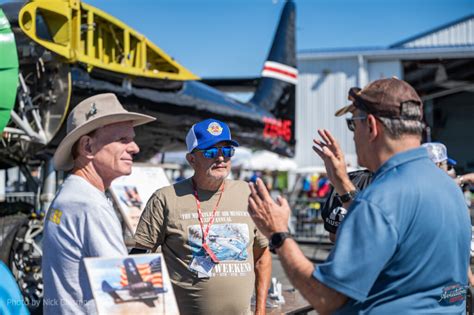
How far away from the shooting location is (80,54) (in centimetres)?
659

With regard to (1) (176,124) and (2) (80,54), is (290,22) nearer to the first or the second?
(1) (176,124)

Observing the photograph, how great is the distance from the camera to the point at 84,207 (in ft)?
6.14

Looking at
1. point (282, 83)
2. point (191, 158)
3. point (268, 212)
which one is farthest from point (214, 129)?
point (282, 83)

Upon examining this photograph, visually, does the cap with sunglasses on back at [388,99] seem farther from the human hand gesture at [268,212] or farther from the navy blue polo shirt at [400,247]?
the human hand gesture at [268,212]

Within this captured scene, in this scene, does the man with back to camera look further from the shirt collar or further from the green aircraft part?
the green aircraft part

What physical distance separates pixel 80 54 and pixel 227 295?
4.57 m

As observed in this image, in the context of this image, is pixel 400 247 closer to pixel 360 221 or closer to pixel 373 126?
pixel 360 221

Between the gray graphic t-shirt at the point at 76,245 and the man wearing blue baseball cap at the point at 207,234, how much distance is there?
3.06 ft

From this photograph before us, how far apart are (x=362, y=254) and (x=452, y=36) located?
94.9 feet

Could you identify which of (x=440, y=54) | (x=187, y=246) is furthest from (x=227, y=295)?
(x=440, y=54)

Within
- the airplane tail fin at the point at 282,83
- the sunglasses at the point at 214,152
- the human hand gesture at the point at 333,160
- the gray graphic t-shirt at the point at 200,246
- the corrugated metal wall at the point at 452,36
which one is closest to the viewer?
the human hand gesture at the point at 333,160

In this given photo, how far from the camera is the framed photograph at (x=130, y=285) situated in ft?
5.21

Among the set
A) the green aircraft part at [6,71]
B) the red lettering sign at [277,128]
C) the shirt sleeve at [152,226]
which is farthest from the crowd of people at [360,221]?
the red lettering sign at [277,128]

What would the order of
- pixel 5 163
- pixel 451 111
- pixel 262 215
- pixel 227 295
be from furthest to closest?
pixel 451 111 < pixel 5 163 < pixel 227 295 < pixel 262 215
